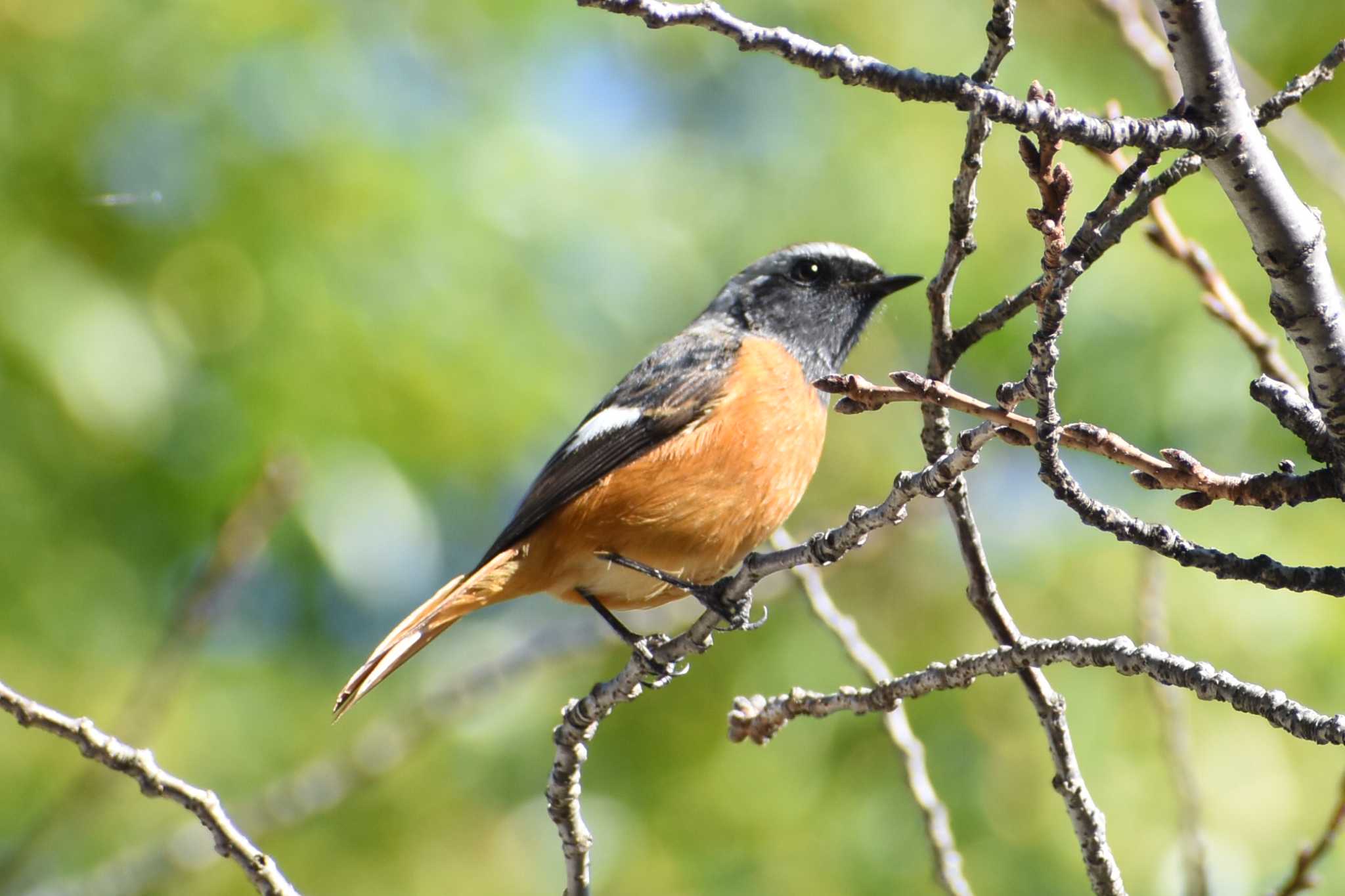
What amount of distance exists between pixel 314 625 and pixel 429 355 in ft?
5.93

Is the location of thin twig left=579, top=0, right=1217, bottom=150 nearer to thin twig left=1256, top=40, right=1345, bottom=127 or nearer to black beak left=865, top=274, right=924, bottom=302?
thin twig left=1256, top=40, right=1345, bottom=127

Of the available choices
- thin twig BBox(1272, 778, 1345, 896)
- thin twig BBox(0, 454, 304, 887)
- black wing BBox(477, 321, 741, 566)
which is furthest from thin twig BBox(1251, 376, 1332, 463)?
black wing BBox(477, 321, 741, 566)

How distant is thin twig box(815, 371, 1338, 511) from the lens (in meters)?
1.89

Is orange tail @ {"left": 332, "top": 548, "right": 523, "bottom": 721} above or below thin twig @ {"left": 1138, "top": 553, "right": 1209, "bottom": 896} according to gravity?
above

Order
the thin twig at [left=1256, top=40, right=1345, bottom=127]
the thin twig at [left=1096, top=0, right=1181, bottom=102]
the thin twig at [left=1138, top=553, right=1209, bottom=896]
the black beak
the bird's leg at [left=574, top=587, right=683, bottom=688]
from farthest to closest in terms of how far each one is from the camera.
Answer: the black beak, the bird's leg at [left=574, top=587, right=683, bottom=688], the thin twig at [left=1096, top=0, right=1181, bottom=102], the thin twig at [left=1138, top=553, right=1209, bottom=896], the thin twig at [left=1256, top=40, right=1345, bottom=127]

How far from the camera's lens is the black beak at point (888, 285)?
16.4ft

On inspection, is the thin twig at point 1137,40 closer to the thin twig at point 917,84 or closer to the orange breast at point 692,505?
the thin twig at point 917,84

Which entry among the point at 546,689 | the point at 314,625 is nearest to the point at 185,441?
the point at 314,625

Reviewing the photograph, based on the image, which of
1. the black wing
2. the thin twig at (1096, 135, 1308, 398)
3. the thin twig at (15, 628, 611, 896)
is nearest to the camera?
the thin twig at (1096, 135, 1308, 398)

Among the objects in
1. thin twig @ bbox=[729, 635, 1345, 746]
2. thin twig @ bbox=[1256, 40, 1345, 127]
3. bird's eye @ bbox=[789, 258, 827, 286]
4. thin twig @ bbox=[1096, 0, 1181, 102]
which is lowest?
thin twig @ bbox=[729, 635, 1345, 746]

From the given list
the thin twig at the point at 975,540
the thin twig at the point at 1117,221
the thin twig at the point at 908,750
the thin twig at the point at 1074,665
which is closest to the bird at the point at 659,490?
the thin twig at the point at 908,750

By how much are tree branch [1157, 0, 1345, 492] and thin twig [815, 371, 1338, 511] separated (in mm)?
70

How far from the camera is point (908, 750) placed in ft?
9.39

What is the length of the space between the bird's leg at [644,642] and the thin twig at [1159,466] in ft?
4.25
